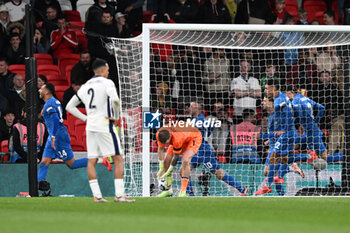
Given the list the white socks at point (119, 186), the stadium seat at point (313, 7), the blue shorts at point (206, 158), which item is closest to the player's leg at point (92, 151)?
the white socks at point (119, 186)

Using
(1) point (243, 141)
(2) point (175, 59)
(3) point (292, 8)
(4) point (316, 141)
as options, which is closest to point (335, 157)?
(4) point (316, 141)

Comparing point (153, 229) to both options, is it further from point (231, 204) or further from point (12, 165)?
point (12, 165)

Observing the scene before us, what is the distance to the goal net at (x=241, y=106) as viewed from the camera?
13.6 metres

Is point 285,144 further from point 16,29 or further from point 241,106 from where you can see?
point 16,29

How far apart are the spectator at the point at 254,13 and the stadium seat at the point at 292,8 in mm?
1330

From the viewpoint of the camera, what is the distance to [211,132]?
14.6m

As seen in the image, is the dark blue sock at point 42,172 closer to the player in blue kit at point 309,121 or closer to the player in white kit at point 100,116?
the player in white kit at point 100,116

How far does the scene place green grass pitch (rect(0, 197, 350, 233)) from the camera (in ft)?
20.6

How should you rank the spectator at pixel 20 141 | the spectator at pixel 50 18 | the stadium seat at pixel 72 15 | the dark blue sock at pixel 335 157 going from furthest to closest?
1. the stadium seat at pixel 72 15
2. the spectator at pixel 50 18
3. the spectator at pixel 20 141
4. the dark blue sock at pixel 335 157

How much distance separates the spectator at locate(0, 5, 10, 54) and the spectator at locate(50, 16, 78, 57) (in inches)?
43.6

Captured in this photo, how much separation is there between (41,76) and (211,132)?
3939mm

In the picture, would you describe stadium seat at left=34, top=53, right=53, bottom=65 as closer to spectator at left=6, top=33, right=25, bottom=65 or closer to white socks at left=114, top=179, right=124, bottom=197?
spectator at left=6, top=33, right=25, bottom=65

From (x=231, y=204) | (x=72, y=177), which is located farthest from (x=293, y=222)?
(x=72, y=177)

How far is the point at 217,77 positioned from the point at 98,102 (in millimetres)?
6383
